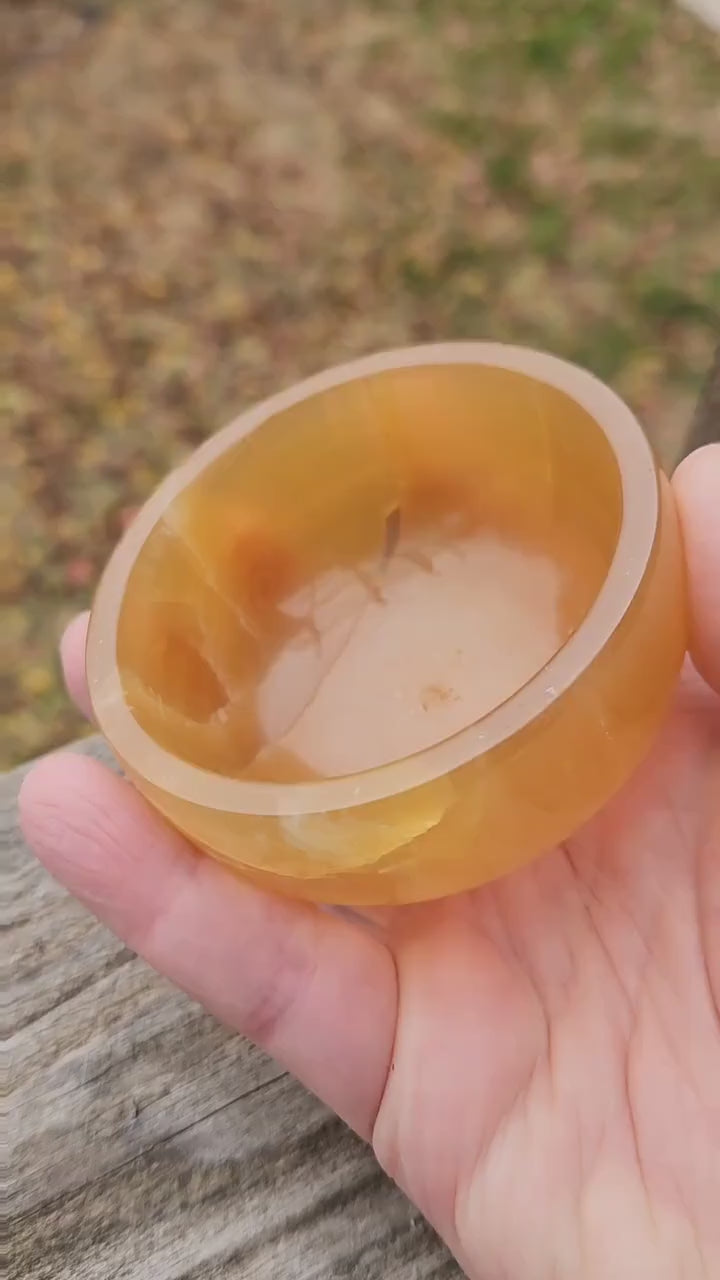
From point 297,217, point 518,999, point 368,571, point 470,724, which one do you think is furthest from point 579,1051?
point 297,217

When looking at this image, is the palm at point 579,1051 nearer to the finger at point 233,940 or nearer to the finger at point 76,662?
the finger at point 233,940

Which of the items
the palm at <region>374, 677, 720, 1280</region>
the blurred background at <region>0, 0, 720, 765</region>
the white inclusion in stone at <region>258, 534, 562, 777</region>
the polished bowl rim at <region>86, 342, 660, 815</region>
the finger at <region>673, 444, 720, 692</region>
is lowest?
the blurred background at <region>0, 0, 720, 765</region>

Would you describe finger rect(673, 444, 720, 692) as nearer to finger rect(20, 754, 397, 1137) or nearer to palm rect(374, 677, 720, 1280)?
palm rect(374, 677, 720, 1280)

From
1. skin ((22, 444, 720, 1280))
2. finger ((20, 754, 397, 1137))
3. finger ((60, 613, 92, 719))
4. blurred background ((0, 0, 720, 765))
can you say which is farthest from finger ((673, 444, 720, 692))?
blurred background ((0, 0, 720, 765))

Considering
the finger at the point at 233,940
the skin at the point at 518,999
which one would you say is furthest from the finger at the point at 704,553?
the finger at the point at 233,940

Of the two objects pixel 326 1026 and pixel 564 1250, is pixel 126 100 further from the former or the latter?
pixel 564 1250

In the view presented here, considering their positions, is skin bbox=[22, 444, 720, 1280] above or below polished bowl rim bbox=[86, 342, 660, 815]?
below

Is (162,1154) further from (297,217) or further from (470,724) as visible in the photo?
(297,217)

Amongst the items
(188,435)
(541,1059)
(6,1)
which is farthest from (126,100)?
(541,1059)
